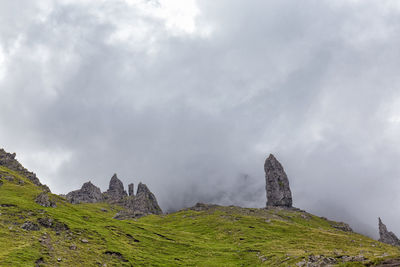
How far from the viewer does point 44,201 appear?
102 meters

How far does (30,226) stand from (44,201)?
3295 cm

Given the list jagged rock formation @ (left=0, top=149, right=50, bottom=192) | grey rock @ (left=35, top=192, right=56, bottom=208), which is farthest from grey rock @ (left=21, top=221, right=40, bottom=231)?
jagged rock formation @ (left=0, top=149, right=50, bottom=192)

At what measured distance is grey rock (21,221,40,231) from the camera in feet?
233

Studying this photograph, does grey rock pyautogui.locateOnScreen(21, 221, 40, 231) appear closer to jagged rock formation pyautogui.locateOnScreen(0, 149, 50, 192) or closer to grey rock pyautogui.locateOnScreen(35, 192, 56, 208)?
grey rock pyautogui.locateOnScreen(35, 192, 56, 208)

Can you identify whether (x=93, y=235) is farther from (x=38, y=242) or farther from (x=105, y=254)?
(x=38, y=242)

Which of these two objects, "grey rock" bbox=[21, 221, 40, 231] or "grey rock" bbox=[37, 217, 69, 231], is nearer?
"grey rock" bbox=[21, 221, 40, 231]

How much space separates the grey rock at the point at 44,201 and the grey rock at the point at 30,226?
29326 mm

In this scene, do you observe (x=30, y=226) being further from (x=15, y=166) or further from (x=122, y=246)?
(x=15, y=166)

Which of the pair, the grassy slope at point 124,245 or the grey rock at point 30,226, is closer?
the grassy slope at point 124,245

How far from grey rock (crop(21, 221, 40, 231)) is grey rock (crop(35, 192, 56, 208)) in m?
29.3

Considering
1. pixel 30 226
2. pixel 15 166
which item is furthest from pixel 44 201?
pixel 15 166

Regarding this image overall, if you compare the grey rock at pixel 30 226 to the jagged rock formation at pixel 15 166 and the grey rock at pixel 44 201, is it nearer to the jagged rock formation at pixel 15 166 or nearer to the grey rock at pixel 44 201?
the grey rock at pixel 44 201

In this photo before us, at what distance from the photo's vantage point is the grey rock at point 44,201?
10100cm

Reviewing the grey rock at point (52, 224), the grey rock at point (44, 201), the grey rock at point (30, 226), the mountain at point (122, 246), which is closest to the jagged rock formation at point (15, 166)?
the mountain at point (122, 246)
